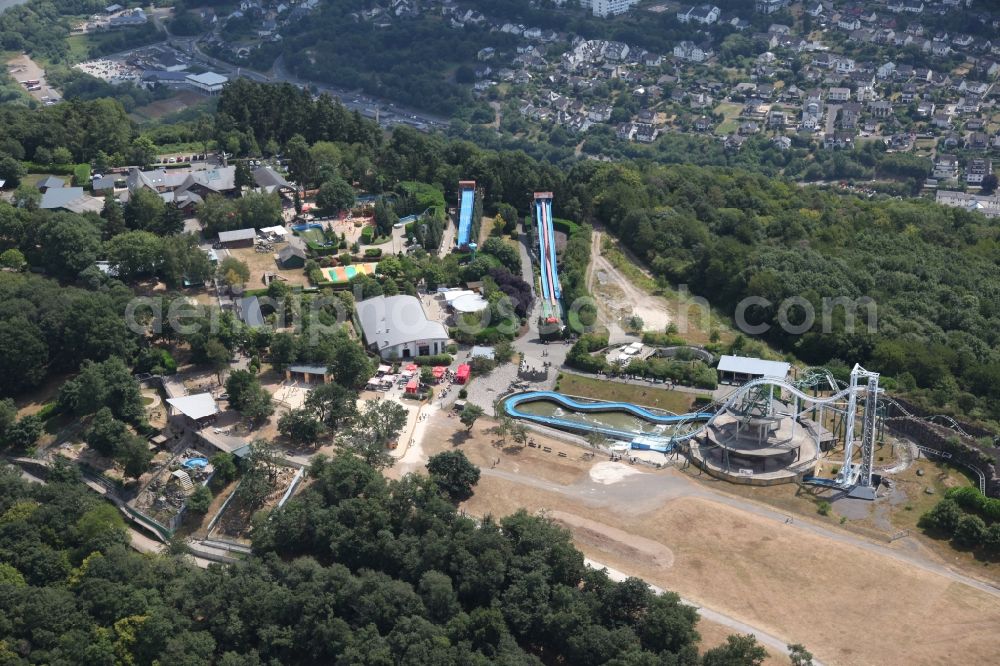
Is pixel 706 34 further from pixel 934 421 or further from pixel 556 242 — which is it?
pixel 934 421

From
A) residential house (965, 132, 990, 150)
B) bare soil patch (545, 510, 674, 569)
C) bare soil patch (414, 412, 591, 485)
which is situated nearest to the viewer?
Answer: bare soil patch (545, 510, 674, 569)

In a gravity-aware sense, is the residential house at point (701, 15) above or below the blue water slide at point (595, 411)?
above

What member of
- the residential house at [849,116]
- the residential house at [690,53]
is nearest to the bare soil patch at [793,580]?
the residential house at [849,116]

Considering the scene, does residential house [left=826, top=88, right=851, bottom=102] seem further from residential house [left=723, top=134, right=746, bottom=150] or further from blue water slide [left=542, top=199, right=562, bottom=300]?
blue water slide [left=542, top=199, right=562, bottom=300]

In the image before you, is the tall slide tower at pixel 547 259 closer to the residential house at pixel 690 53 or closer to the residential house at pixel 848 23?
the residential house at pixel 690 53

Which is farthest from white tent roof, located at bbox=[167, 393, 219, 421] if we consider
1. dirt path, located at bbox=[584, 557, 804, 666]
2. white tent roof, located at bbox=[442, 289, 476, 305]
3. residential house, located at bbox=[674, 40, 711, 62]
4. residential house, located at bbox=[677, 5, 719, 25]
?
residential house, located at bbox=[677, 5, 719, 25]

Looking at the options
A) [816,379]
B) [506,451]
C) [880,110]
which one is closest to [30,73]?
[880,110]

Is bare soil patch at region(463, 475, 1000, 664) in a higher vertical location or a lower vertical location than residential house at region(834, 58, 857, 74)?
lower
